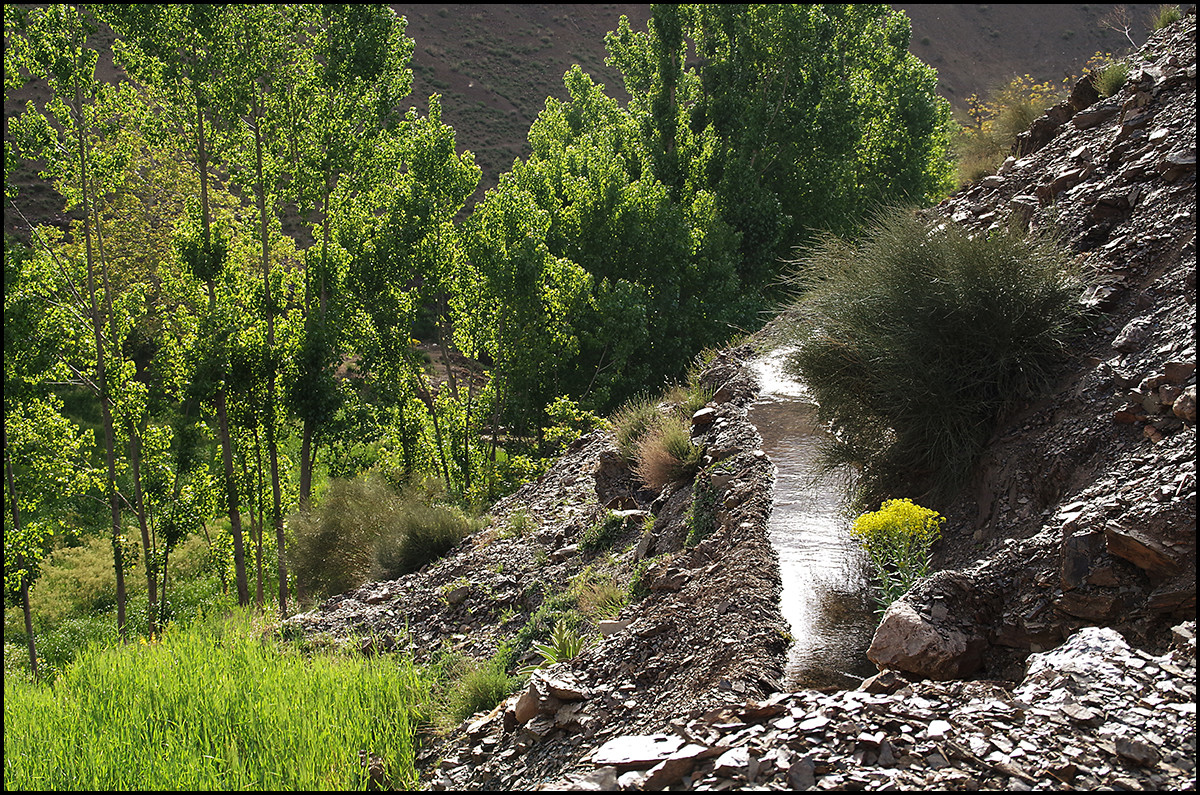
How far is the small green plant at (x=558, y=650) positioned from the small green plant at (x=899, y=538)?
2.14 m

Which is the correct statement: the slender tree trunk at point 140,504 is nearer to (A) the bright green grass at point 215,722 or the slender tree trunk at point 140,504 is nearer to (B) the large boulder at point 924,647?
(A) the bright green grass at point 215,722

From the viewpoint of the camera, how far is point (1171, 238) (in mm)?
6027

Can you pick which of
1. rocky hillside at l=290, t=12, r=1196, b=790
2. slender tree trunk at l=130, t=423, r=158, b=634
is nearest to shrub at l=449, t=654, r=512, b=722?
rocky hillside at l=290, t=12, r=1196, b=790

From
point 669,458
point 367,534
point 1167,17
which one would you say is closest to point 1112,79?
point 1167,17

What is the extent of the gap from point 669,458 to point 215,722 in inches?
195

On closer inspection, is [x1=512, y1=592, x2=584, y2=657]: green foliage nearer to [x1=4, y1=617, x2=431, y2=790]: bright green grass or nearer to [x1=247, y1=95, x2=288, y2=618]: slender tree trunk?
[x1=4, y1=617, x2=431, y2=790]: bright green grass

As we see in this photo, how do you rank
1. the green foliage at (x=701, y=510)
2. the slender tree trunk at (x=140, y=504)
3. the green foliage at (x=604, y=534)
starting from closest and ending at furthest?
the green foliage at (x=701, y=510) < the green foliage at (x=604, y=534) < the slender tree trunk at (x=140, y=504)

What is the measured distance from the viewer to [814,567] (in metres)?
6.01

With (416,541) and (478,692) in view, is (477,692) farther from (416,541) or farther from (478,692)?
(416,541)

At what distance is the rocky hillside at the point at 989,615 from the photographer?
3.45 m

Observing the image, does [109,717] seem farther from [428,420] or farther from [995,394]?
[428,420]

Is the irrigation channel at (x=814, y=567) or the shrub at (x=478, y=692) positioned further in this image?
the shrub at (x=478, y=692)

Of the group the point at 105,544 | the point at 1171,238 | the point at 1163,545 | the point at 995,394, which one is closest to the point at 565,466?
the point at 995,394

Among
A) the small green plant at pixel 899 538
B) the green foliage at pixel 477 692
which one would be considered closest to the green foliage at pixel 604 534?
the green foliage at pixel 477 692
